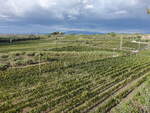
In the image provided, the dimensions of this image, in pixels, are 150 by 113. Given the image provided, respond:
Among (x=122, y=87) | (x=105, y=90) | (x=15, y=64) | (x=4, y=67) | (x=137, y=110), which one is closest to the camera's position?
(x=137, y=110)

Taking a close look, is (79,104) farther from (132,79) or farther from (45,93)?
(132,79)

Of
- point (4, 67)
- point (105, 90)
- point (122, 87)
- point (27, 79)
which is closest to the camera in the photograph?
point (105, 90)

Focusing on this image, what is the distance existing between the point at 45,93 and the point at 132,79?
A: 1200 centimetres

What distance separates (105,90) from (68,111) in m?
6.35

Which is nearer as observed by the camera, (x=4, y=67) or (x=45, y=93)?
(x=45, y=93)

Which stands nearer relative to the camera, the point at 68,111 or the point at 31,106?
the point at 68,111

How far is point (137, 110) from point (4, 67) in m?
21.3

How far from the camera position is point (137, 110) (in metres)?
12.2

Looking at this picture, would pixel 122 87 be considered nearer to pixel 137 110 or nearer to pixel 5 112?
pixel 137 110

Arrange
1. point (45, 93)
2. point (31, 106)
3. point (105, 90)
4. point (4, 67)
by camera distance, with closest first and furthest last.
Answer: point (31, 106)
point (45, 93)
point (105, 90)
point (4, 67)

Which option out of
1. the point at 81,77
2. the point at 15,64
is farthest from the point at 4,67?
the point at 81,77

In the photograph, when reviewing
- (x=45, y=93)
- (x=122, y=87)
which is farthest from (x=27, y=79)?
(x=122, y=87)

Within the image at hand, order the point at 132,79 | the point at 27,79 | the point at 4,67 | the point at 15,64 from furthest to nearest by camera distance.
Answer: the point at 15,64
the point at 4,67
the point at 132,79
the point at 27,79

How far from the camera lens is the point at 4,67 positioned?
2727 cm
